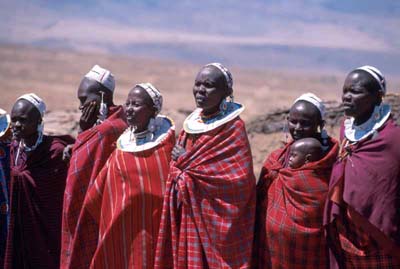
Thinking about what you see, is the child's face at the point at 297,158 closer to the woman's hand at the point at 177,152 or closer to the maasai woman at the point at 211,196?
the maasai woman at the point at 211,196

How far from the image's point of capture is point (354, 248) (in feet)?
17.0

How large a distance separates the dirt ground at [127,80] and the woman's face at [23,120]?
16601 mm

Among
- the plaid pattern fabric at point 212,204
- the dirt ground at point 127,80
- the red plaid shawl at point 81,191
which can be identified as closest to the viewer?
the plaid pattern fabric at point 212,204

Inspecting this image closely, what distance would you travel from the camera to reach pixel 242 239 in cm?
555

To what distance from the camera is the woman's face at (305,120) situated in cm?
562

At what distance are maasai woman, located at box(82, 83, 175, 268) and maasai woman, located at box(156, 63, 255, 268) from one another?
20cm

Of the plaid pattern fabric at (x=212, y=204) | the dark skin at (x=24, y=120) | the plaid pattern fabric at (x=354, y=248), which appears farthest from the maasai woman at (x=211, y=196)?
the dark skin at (x=24, y=120)

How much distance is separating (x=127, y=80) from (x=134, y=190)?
35563mm

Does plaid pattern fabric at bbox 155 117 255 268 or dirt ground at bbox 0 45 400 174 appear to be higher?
plaid pattern fabric at bbox 155 117 255 268

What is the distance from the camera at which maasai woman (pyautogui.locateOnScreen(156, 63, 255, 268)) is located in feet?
18.2

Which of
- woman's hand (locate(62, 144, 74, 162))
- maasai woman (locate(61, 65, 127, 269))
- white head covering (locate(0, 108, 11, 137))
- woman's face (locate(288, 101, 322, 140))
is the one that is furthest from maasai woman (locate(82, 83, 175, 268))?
white head covering (locate(0, 108, 11, 137))

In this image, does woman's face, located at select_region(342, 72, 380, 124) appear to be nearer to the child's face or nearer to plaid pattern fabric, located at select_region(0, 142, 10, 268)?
the child's face

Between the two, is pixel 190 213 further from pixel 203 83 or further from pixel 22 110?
pixel 22 110

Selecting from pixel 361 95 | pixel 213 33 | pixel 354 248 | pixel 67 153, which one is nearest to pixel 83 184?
pixel 67 153
